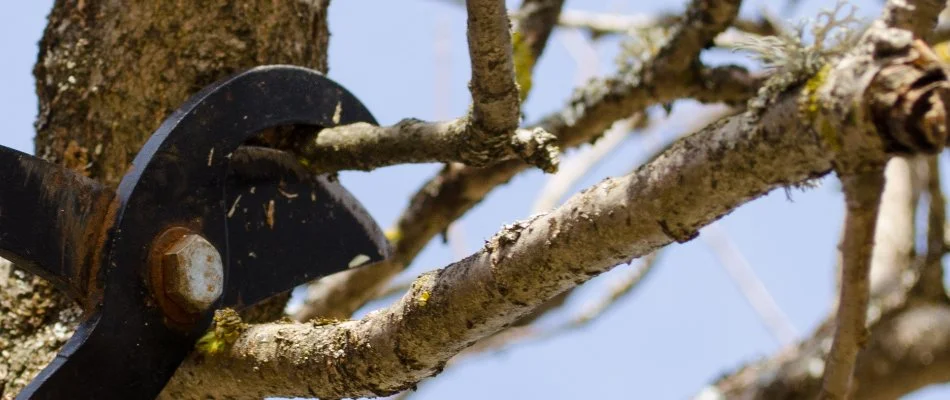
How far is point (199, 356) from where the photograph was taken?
3.18 feet

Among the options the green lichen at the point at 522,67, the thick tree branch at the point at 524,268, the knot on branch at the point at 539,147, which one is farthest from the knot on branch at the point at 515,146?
the green lichen at the point at 522,67

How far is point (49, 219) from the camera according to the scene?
88 cm

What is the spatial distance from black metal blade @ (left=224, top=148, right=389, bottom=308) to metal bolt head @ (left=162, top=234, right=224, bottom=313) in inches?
2.2

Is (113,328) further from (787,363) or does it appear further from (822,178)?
(787,363)

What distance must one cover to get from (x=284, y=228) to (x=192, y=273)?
18cm

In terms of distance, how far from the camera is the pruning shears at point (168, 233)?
2.88 feet

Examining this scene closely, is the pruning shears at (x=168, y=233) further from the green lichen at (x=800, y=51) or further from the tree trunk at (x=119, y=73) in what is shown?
the green lichen at (x=800, y=51)

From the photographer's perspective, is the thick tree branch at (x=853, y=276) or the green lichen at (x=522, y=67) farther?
the green lichen at (x=522, y=67)

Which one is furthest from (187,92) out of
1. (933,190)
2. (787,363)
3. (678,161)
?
(933,190)

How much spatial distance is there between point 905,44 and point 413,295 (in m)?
0.44

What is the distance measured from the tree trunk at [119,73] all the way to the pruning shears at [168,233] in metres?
0.18

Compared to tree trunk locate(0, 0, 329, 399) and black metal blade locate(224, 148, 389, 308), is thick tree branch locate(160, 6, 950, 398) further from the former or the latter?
tree trunk locate(0, 0, 329, 399)

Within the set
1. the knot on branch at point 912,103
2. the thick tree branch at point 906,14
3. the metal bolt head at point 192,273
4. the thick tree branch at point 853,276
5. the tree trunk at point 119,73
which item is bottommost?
the thick tree branch at point 853,276

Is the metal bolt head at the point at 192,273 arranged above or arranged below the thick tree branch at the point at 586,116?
below
